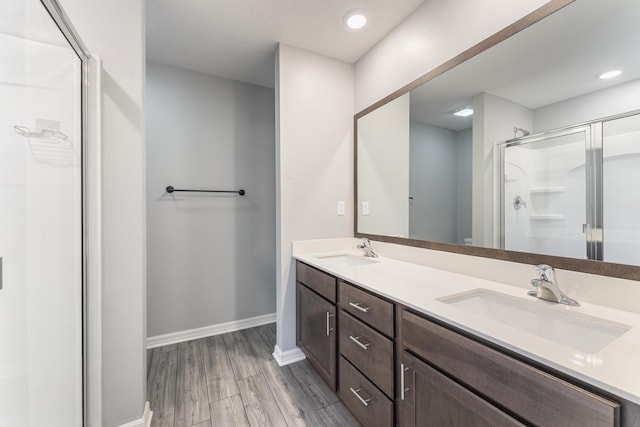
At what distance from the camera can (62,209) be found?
1.13 metres

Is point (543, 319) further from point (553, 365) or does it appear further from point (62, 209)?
point (62, 209)

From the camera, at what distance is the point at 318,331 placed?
1691 millimetres

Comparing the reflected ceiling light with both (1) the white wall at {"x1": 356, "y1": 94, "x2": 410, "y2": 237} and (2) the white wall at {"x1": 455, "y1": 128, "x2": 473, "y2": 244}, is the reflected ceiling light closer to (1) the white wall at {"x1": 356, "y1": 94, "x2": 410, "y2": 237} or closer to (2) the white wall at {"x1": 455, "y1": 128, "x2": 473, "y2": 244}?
(1) the white wall at {"x1": 356, "y1": 94, "x2": 410, "y2": 237}

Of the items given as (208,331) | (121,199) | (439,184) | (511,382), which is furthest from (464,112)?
(208,331)

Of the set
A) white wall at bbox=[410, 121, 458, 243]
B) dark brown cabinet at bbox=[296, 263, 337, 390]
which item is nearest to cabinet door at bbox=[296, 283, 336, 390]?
dark brown cabinet at bbox=[296, 263, 337, 390]

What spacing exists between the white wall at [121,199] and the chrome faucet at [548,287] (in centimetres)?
188

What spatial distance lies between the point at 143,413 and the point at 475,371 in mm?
1642

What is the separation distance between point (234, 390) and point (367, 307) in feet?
3.78

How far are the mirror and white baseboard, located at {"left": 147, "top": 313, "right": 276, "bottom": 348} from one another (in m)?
1.81

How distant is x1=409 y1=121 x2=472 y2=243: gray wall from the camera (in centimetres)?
144

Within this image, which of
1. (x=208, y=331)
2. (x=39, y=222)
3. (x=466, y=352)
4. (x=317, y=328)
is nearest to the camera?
(x=466, y=352)

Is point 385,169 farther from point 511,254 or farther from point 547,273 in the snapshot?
point 547,273

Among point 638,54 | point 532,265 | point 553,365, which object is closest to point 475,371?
point 553,365

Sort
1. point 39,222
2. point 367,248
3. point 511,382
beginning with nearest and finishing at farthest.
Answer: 1. point 511,382
2. point 39,222
3. point 367,248
